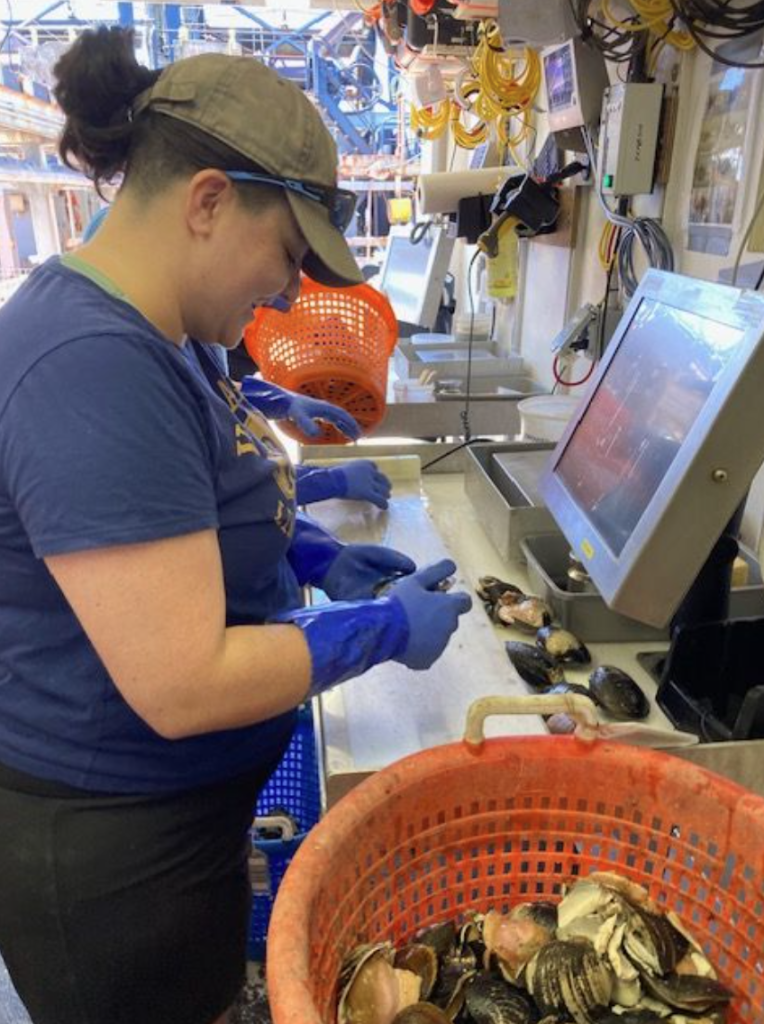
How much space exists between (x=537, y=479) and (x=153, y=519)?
3.09 ft

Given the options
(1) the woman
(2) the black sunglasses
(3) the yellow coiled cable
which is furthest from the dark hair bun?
(3) the yellow coiled cable

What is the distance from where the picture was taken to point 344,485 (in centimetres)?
148

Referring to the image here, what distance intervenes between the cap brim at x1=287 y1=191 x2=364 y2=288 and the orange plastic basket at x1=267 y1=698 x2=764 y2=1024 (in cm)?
47

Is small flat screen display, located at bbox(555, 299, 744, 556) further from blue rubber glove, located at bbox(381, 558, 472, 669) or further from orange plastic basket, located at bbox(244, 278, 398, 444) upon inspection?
orange plastic basket, located at bbox(244, 278, 398, 444)

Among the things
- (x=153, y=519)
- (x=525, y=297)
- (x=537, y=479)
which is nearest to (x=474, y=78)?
(x=525, y=297)

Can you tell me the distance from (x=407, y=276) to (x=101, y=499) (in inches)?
123

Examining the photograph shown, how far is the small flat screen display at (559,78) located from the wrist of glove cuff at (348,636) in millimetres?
1475

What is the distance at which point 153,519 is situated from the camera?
619 millimetres

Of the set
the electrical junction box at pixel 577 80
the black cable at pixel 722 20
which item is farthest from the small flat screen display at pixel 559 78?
the black cable at pixel 722 20

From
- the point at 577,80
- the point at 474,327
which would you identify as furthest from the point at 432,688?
the point at 474,327

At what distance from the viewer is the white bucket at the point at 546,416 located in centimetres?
169

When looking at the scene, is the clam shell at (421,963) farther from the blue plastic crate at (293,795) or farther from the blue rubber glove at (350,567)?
the blue plastic crate at (293,795)

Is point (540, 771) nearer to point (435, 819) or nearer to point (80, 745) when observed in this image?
point (435, 819)

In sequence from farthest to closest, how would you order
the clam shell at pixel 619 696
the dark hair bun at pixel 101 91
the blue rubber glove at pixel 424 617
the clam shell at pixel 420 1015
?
→ the clam shell at pixel 619 696 < the blue rubber glove at pixel 424 617 < the dark hair bun at pixel 101 91 < the clam shell at pixel 420 1015
